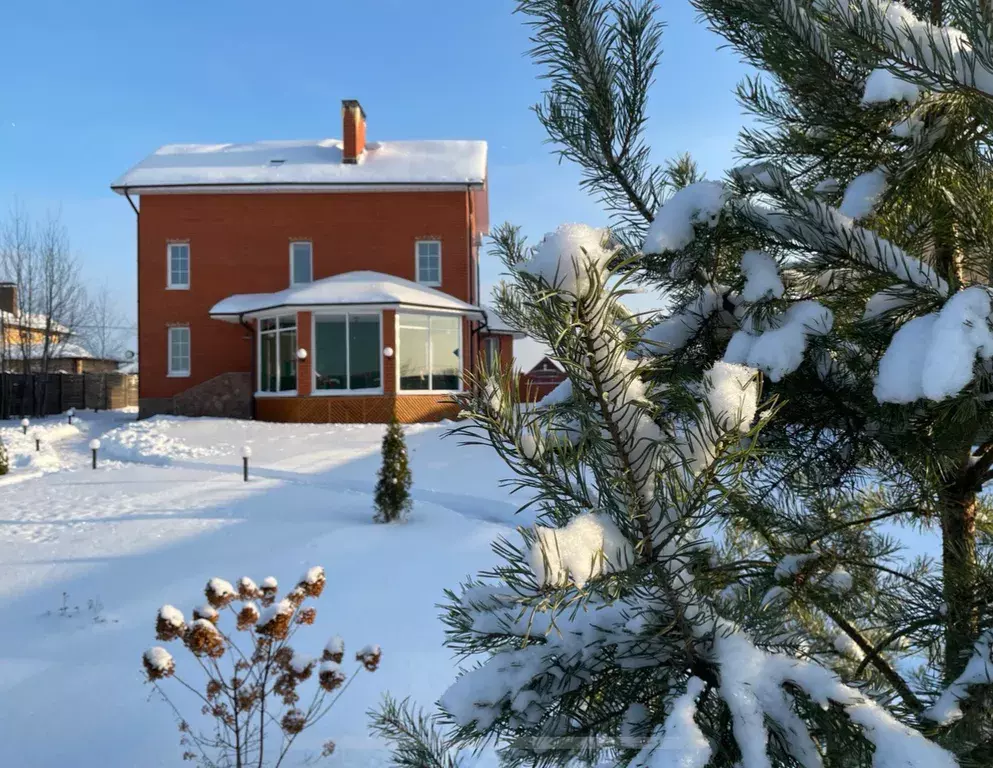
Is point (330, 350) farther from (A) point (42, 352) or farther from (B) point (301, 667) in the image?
(A) point (42, 352)

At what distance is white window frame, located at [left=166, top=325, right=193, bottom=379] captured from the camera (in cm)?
2087

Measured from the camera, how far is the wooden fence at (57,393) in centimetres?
2528

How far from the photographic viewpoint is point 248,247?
20.6 metres

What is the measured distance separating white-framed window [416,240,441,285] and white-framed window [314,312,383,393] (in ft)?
9.89

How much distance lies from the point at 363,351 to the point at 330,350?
3.07ft

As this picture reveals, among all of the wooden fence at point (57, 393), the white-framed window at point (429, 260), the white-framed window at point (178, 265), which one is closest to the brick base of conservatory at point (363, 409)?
the white-framed window at point (429, 260)

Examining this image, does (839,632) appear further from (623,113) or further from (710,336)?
(623,113)

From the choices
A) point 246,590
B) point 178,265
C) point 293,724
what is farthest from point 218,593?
point 178,265

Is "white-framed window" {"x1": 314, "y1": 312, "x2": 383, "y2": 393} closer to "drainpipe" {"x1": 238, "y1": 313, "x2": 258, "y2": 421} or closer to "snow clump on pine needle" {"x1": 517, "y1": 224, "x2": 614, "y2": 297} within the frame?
"drainpipe" {"x1": 238, "y1": 313, "x2": 258, "y2": 421}

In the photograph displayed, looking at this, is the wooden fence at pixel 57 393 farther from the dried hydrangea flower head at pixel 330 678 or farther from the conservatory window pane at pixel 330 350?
the dried hydrangea flower head at pixel 330 678

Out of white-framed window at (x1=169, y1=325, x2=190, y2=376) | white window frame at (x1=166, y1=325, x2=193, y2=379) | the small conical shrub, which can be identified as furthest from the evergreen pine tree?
white-framed window at (x1=169, y1=325, x2=190, y2=376)

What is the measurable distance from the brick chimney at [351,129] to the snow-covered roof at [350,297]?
3926 mm

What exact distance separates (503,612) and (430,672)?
4036 millimetres

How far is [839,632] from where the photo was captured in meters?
1.90
